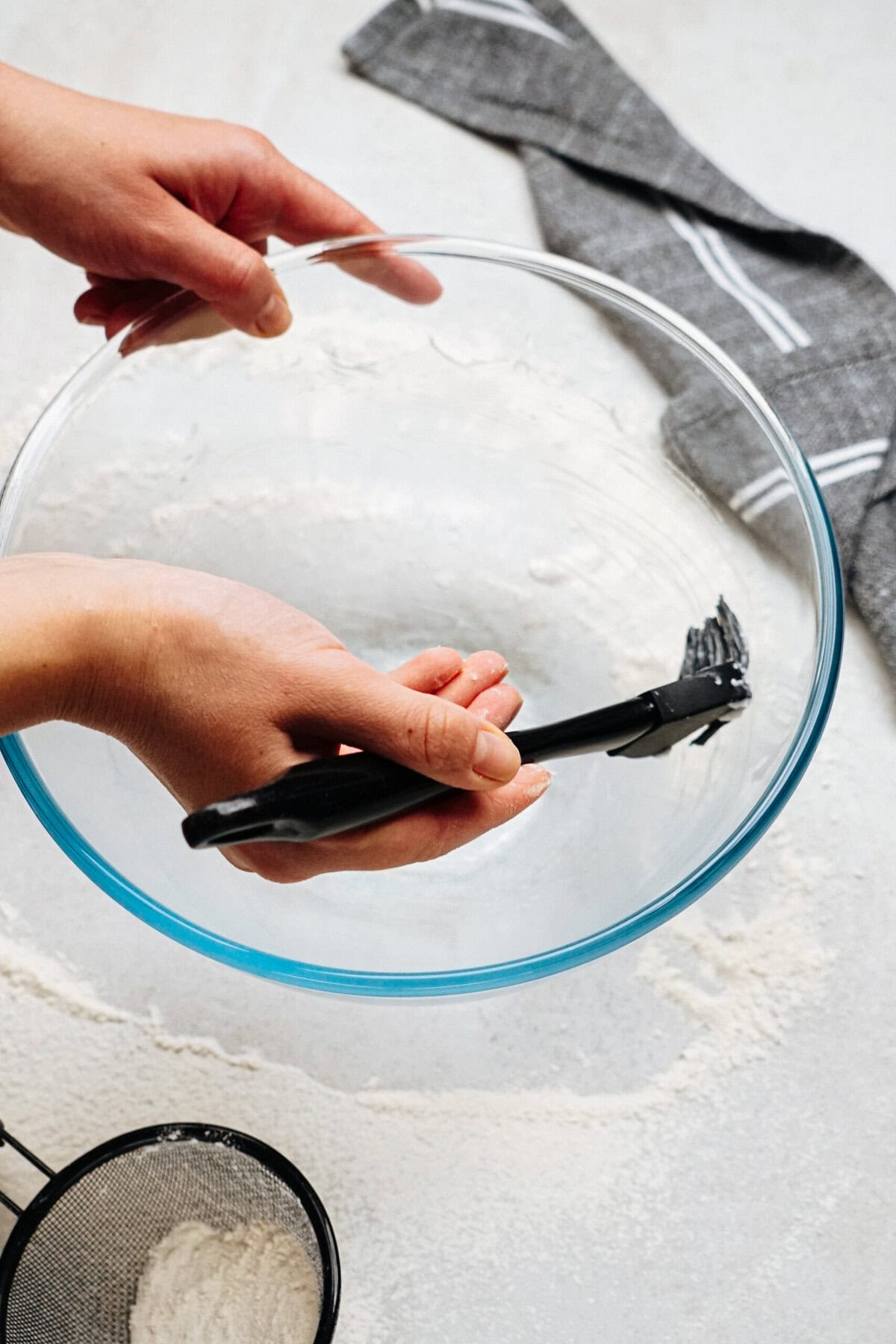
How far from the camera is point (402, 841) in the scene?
645 millimetres

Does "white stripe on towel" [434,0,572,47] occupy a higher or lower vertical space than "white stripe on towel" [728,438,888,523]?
higher

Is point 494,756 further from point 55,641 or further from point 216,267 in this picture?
point 216,267

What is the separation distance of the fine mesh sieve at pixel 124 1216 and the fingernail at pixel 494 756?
0.95 ft

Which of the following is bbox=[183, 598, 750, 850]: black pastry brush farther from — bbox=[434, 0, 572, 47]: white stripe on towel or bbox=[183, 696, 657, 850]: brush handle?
bbox=[434, 0, 572, 47]: white stripe on towel

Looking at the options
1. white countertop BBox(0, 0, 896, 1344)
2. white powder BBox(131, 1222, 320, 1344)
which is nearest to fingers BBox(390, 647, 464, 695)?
white countertop BBox(0, 0, 896, 1344)

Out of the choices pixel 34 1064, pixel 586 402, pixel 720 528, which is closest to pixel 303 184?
pixel 586 402

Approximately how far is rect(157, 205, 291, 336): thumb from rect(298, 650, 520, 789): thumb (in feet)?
0.99

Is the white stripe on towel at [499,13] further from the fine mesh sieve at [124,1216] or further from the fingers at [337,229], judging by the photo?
the fine mesh sieve at [124,1216]

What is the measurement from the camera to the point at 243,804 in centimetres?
53

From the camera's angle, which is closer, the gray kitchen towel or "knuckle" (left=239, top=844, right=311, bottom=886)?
"knuckle" (left=239, top=844, right=311, bottom=886)

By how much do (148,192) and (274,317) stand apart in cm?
11

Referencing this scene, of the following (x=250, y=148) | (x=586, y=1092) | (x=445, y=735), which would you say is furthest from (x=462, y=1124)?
(x=250, y=148)

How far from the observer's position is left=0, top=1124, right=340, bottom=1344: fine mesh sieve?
70 centimetres

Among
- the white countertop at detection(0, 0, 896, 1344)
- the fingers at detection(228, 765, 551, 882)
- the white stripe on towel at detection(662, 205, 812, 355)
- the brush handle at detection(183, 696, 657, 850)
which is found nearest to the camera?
the brush handle at detection(183, 696, 657, 850)
